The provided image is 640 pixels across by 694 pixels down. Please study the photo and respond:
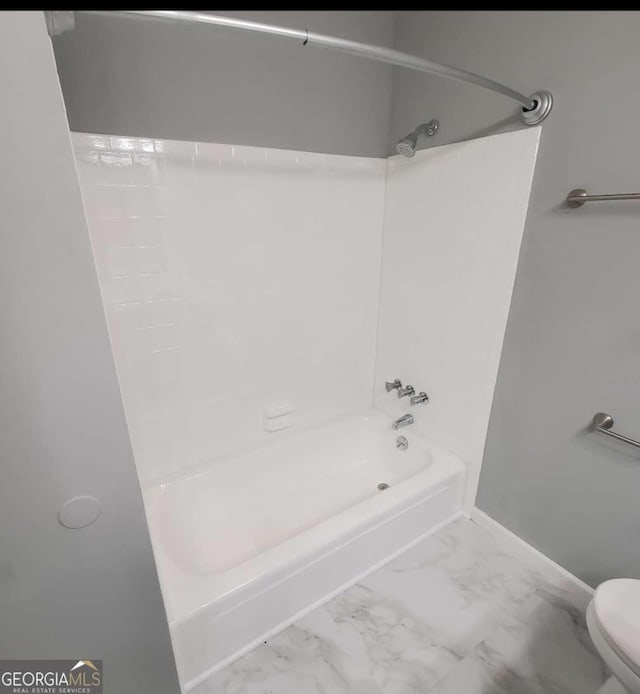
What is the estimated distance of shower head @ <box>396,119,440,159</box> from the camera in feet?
4.65

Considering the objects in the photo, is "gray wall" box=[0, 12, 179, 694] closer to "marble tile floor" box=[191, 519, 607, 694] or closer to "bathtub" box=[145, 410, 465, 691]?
"bathtub" box=[145, 410, 465, 691]

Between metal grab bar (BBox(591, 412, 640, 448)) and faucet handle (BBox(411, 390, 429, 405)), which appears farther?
faucet handle (BBox(411, 390, 429, 405))

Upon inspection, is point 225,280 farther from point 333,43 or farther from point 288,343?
point 333,43

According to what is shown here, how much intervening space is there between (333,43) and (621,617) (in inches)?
62.0

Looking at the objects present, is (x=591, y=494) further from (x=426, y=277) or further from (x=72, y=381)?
(x=72, y=381)

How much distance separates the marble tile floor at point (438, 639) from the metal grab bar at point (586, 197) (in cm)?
140

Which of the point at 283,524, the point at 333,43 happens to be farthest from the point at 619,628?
the point at 333,43

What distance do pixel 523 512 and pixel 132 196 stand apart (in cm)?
200

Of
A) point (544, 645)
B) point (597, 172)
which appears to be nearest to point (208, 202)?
point (597, 172)

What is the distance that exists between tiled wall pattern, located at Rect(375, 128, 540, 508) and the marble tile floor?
403 mm

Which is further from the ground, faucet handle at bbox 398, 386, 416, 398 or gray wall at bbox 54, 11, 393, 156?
gray wall at bbox 54, 11, 393, 156

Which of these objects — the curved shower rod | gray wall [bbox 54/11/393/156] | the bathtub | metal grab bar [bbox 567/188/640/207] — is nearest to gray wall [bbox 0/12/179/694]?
the curved shower rod

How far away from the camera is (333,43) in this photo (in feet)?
2.76

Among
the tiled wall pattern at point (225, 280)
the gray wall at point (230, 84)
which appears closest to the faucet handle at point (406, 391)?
the tiled wall pattern at point (225, 280)
